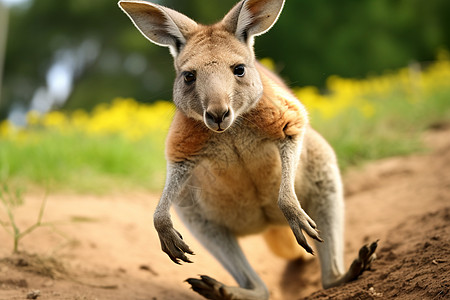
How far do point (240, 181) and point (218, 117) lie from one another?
2.70ft

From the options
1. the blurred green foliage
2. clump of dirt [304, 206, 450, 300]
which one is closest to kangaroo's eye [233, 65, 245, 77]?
the blurred green foliage

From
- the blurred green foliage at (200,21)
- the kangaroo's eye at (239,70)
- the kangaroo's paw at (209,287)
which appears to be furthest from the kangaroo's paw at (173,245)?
the blurred green foliage at (200,21)

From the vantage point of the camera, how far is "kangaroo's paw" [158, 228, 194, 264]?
3.54m

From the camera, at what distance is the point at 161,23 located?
3939 mm

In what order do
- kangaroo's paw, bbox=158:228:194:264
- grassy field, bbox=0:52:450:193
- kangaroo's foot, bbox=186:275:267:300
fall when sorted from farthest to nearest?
grassy field, bbox=0:52:450:193
kangaroo's foot, bbox=186:275:267:300
kangaroo's paw, bbox=158:228:194:264

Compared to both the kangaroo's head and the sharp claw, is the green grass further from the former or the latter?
the sharp claw

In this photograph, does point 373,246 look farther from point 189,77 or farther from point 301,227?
point 189,77

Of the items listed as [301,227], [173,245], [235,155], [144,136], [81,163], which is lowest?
[144,136]

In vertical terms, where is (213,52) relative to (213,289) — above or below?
above

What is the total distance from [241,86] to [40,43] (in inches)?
840

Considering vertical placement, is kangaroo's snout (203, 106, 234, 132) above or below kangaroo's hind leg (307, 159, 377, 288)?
above

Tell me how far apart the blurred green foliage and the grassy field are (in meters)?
0.86

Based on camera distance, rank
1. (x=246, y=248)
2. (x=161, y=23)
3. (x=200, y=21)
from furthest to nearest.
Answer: (x=200, y=21), (x=246, y=248), (x=161, y=23)

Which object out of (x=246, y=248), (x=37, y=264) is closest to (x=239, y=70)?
(x=37, y=264)
